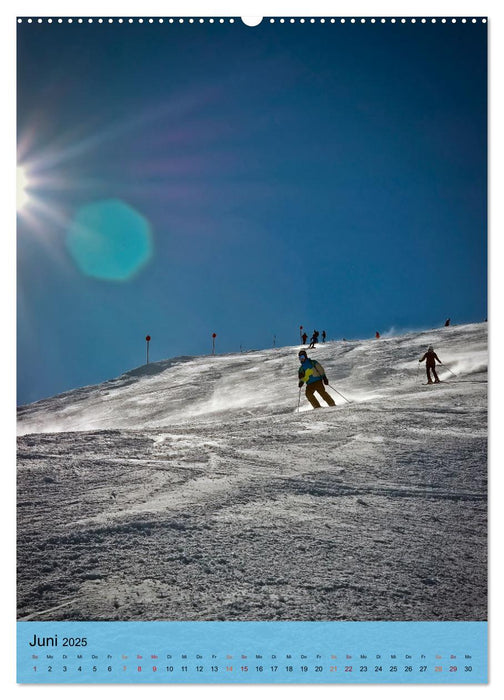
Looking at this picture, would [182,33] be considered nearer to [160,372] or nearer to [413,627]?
[413,627]

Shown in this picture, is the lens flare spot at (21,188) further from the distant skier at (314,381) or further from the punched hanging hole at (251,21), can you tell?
the distant skier at (314,381)

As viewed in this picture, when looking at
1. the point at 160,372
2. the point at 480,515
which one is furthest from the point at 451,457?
the point at 160,372

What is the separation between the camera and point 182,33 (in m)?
5.36

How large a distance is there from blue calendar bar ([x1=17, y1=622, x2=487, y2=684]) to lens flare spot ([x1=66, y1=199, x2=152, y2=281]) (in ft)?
11.0

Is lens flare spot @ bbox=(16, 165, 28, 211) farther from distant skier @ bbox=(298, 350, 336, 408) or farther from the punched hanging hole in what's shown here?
distant skier @ bbox=(298, 350, 336, 408)

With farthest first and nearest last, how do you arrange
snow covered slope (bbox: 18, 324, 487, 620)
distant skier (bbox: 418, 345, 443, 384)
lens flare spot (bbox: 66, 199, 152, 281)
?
distant skier (bbox: 418, 345, 443, 384)
lens flare spot (bbox: 66, 199, 152, 281)
snow covered slope (bbox: 18, 324, 487, 620)

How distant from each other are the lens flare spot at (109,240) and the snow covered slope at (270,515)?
181 cm

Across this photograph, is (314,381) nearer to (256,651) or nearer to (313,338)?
(313,338)

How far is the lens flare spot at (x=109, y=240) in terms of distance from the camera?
554 cm

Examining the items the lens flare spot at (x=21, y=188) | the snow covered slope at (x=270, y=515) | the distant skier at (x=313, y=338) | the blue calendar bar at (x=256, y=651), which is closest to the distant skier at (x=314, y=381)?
the distant skier at (x=313, y=338)

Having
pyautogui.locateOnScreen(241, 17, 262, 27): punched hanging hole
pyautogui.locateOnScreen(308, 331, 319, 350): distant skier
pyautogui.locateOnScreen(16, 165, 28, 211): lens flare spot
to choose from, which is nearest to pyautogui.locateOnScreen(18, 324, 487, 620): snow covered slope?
pyautogui.locateOnScreen(308, 331, 319, 350): distant skier

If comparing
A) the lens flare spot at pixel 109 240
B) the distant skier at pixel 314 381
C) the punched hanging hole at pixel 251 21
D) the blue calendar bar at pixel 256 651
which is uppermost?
the punched hanging hole at pixel 251 21

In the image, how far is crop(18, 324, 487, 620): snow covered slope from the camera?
418 centimetres
